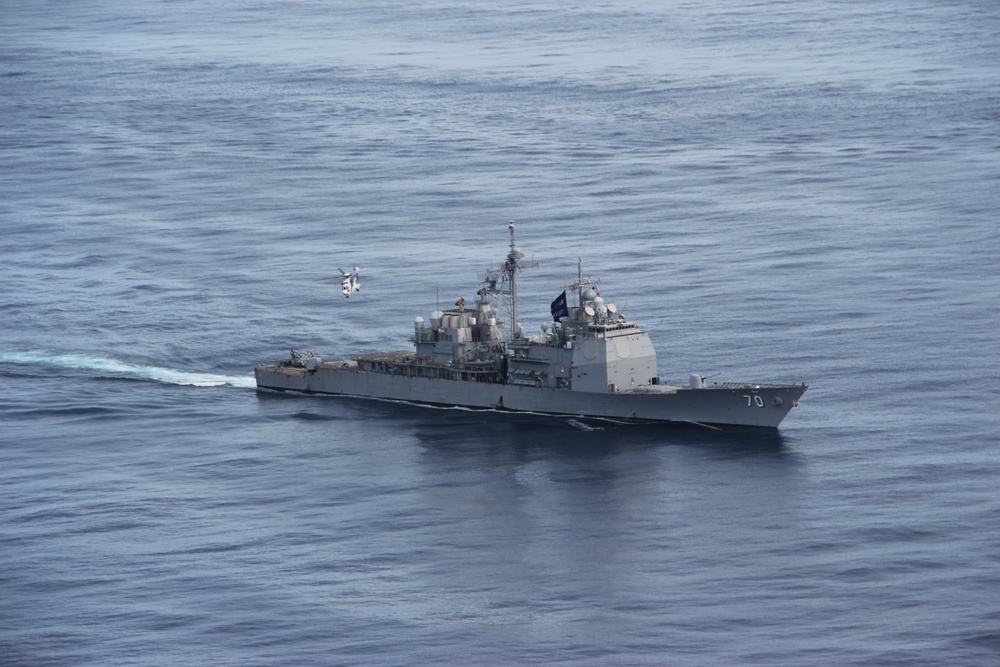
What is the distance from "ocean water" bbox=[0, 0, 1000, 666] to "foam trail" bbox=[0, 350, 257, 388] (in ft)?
Result: 0.89

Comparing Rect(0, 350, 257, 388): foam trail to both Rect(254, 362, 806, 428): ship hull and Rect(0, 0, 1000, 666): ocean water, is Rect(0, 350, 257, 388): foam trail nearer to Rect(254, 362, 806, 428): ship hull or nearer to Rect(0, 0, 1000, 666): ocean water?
Rect(0, 0, 1000, 666): ocean water

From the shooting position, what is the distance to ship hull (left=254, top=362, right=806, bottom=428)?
8744 centimetres

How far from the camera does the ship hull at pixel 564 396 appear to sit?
87438 millimetres

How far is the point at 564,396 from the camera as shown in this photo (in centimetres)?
9256

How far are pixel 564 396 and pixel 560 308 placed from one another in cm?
496

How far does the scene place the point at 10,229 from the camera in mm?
136875

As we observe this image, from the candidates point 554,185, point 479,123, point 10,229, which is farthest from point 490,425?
point 479,123

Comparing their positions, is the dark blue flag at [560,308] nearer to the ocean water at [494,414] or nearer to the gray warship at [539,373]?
the gray warship at [539,373]

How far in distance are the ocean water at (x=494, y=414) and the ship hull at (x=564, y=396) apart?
1.19 metres

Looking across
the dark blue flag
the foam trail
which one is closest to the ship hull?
the foam trail

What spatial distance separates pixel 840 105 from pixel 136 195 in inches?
2769

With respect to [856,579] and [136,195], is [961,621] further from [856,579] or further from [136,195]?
[136,195]

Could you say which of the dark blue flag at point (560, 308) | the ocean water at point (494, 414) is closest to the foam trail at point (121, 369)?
the ocean water at point (494, 414)

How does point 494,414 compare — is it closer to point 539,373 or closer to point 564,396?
point 539,373
